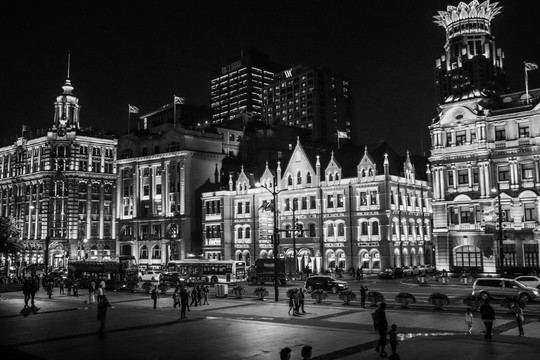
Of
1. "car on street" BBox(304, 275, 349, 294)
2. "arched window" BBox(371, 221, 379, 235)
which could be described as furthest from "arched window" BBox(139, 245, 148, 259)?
"car on street" BBox(304, 275, 349, 294)

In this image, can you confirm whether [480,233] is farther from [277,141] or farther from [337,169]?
[277,141]

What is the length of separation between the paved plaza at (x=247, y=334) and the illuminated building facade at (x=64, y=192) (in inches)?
3457

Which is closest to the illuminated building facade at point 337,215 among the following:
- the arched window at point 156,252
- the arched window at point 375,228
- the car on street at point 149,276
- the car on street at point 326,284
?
the arched window at point 375,228

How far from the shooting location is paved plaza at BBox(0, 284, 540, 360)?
78.7 ft

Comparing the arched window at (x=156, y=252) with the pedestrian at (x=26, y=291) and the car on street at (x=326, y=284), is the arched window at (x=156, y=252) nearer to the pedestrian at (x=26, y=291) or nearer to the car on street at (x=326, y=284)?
the car on street at (x=326, y=284)

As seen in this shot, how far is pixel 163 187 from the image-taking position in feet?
358

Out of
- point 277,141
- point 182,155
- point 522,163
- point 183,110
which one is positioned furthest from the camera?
point 183,110

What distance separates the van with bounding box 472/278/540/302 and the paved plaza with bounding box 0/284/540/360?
4.02 metres

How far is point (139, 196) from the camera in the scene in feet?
374

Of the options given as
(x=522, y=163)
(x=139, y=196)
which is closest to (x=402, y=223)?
(x=522, y=163)

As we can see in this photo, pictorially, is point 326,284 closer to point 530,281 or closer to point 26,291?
point 530,281

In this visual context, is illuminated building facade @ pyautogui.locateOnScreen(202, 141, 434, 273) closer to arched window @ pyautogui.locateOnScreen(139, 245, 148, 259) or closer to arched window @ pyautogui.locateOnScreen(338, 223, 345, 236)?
arched window @ pyautogui.locateOnScreen(338, 223, 345, 236)

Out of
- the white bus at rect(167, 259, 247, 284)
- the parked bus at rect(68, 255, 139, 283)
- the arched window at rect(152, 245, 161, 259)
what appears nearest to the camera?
the parked bus at rect(68, 255, 139, 283)

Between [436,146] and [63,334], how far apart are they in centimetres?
5671
